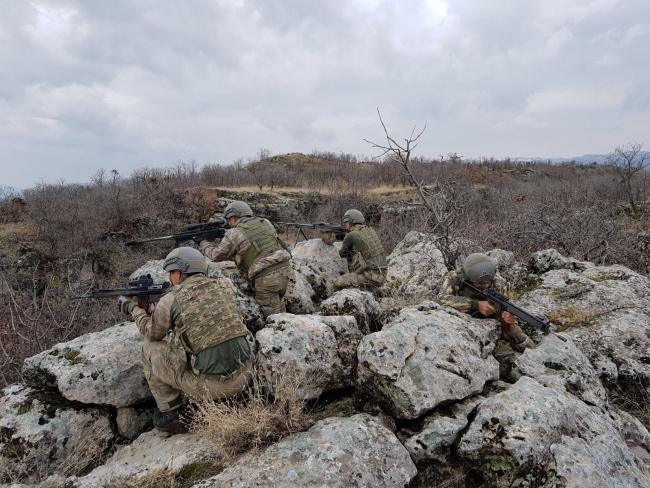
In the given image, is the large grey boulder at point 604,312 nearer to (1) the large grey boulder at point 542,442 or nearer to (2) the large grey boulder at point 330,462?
(1) the large grey boulder at point 542,442


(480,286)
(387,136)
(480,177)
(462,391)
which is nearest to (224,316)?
(462,391)

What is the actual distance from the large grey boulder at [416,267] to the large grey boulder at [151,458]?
13.8 ft

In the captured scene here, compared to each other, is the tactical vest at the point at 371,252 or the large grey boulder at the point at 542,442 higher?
the tactical vest at the point at 371,252

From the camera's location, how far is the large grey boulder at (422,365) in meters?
2.87

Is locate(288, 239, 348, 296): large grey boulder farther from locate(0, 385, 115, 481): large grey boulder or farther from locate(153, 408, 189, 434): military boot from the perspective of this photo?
locate(0, 385, 115, 481): large grey boulder

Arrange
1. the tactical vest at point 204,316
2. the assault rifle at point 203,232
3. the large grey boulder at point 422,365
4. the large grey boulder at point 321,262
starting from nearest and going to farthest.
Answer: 1. the large grey boulder at point 422,365
2. the tactical vest at point 204,316
3. the assault rifle at point 203,232
4. the large grey boulder at point 321,262

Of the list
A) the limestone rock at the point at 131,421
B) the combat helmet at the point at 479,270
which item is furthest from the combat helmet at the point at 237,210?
the combat helmet at the point at 479,270

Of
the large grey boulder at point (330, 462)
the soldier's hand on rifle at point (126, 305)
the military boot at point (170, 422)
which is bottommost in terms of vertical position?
the military boot at point (170, 422)

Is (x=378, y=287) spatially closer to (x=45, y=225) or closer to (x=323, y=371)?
(x=323, y=371)

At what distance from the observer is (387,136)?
5.34 metres

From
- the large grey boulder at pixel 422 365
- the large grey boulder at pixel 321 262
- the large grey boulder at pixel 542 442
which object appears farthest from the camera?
the large grey boulder at pixel 321 262

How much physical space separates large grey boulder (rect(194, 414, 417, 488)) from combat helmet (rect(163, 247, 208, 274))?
1.73 m

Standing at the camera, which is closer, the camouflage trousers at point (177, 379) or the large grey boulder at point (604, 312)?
the camouflage trousers at point (177, 379)

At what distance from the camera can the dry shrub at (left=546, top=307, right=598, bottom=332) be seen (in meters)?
4.85
